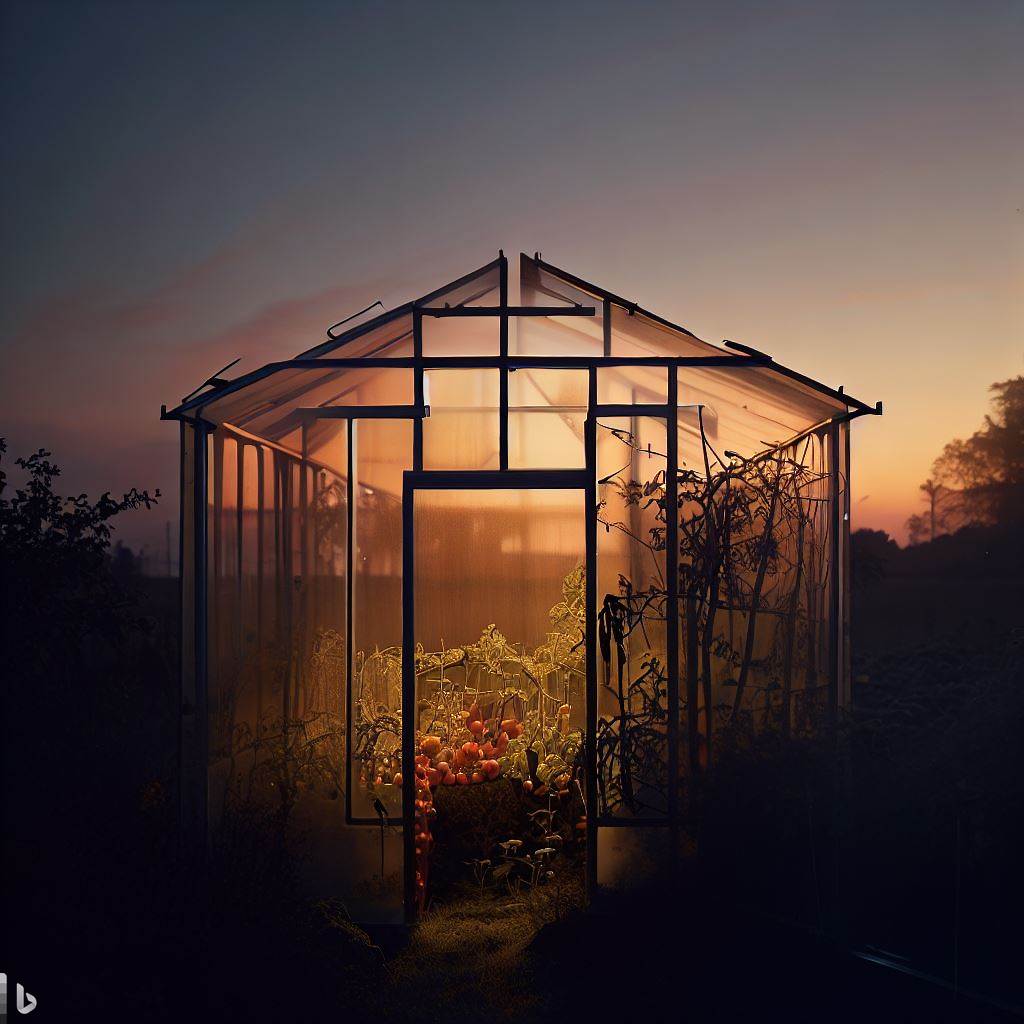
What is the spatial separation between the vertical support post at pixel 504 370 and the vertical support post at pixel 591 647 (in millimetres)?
496

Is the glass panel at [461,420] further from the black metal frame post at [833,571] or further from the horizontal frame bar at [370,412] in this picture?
the black metal frame post at [833,571]

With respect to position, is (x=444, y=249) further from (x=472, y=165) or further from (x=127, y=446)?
(x=127, y=446)

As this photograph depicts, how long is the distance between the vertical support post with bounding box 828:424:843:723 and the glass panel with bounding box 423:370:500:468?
2162 millimetres

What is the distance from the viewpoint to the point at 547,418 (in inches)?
261

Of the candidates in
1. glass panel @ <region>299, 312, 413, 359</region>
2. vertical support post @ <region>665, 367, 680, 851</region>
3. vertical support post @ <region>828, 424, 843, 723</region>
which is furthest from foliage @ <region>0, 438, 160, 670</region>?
Result: vertical support post @ <region>828, 424, 843, 723</region>

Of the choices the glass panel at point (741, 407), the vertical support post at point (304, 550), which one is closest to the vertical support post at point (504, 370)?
the glass panel at point (741, 407)

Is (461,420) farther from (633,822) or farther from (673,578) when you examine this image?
(633,822)

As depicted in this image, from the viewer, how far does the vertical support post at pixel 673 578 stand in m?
6.20

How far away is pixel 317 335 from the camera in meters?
8.80

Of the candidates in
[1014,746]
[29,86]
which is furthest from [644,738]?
[29,86]

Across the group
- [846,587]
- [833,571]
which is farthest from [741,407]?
[846,587]

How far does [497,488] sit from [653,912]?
2.58 metres

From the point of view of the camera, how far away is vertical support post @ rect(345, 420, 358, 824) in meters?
6.66

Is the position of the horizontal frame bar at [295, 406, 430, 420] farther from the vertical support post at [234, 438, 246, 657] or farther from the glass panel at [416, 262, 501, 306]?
the glass panel at [416, 262, 501, 306]
